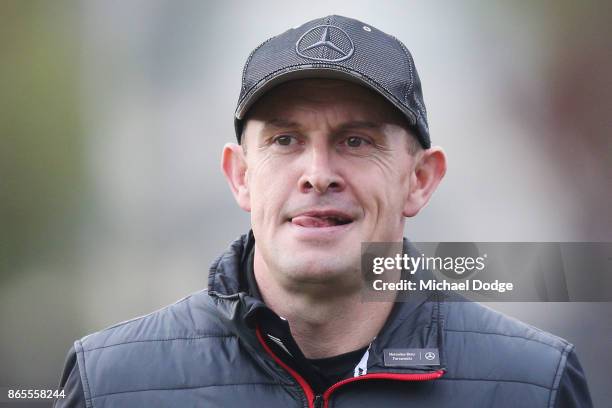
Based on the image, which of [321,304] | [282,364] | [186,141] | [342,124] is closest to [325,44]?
[342,124]

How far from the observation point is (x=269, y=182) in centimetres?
190

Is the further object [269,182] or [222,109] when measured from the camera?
[222,109]

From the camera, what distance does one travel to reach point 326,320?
193cm

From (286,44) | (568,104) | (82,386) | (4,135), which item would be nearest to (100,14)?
(4,135)

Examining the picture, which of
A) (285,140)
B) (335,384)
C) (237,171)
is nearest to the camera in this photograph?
(335,384)

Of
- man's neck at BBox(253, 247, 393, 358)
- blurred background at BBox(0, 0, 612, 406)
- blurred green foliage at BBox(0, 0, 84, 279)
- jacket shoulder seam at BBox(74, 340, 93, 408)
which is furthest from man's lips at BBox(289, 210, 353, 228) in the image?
blurred green foliage at BBox(0, 0, 84, 279)

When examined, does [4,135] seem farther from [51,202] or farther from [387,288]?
[387,288]

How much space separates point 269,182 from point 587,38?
4.54 ft

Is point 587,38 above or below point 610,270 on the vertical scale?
above

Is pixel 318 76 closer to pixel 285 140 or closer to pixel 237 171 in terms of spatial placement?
pixel 285 140

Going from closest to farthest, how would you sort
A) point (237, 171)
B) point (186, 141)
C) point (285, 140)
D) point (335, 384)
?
point (335, 384)
point (285, 140)
point (237, 171)
point (186, 141)

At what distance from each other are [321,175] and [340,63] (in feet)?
0.82

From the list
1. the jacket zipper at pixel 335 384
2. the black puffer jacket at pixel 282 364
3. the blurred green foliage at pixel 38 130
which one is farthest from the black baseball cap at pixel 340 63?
the blurred green foliage at pixel 38 130

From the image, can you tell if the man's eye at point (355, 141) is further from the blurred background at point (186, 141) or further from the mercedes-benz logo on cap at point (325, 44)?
the blurred background at point (186, 141)
